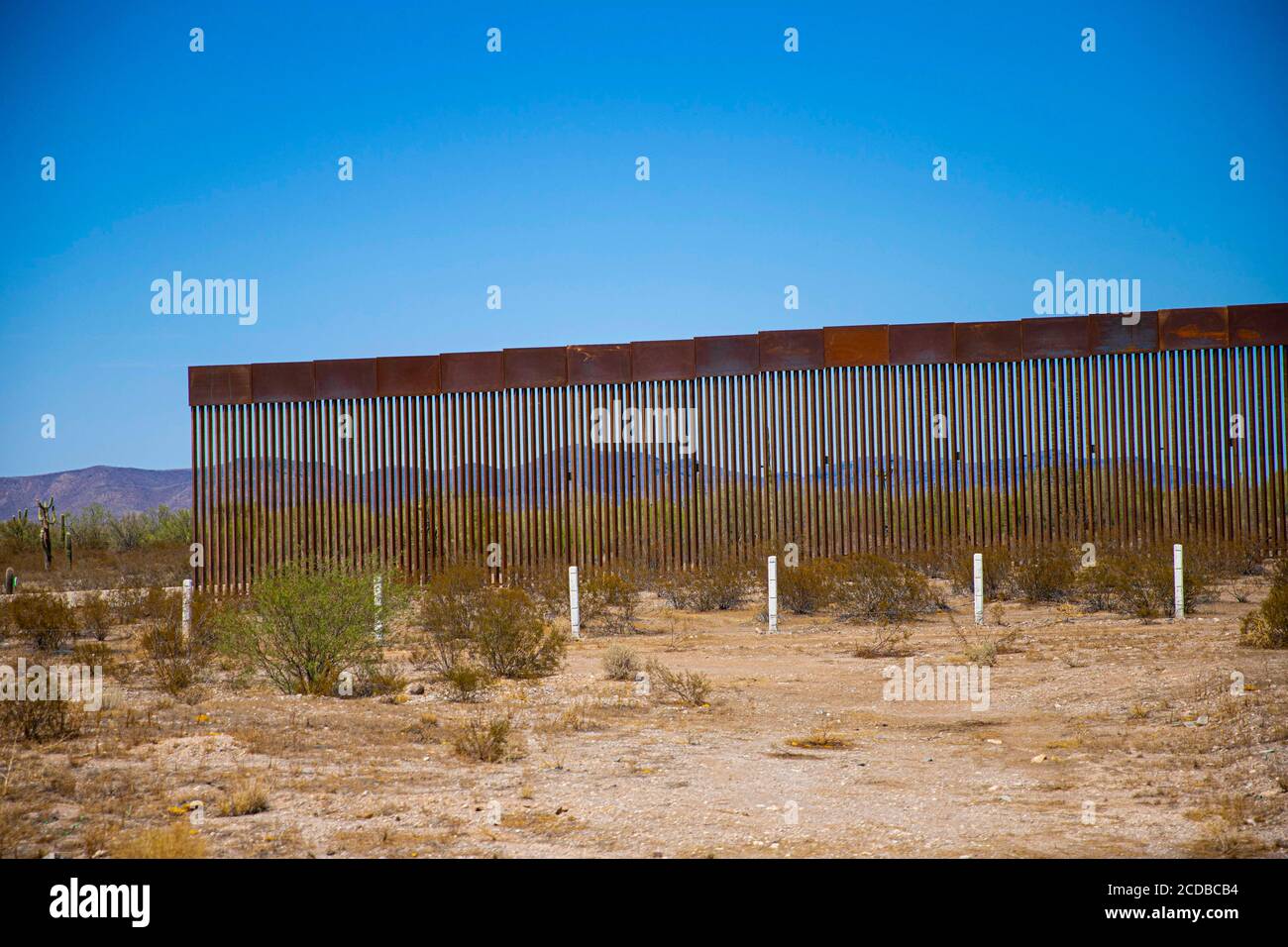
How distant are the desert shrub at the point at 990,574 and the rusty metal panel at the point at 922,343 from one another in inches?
155

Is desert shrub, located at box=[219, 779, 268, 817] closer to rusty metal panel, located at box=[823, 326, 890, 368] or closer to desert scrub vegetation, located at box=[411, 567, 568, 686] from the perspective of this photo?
desert scrub vegetation, located at box=[411, 567, 568, 686]

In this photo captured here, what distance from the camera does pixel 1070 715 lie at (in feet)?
29.5

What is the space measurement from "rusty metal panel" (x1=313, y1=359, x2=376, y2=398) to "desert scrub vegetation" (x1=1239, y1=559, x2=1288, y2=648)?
1632 centimetres

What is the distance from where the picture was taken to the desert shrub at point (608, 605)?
→ 625 inches

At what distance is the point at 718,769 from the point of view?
7.38 meters

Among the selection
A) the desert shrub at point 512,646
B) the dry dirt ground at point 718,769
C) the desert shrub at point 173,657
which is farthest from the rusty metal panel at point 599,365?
the dry dirt ground at point 718,769

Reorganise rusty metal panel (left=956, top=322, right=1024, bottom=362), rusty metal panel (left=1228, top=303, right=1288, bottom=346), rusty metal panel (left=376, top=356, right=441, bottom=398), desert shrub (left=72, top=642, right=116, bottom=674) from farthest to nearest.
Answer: rusty metal panel (left=376, top=356, right=441, bottom=398) < rusty metal panel (left=956, top=322, right=1024, bottom=362) < rusty metal panel (left=1228, top=303, right=1288, bottom=346) < desert shrub (left=72, top=642, right=116, bottom=674)

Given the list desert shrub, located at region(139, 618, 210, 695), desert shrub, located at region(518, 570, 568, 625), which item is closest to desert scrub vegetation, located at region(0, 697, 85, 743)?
desert shrub, located at region(139, 618, 210, 695)

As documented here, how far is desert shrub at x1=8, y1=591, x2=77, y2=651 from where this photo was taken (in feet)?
47.9

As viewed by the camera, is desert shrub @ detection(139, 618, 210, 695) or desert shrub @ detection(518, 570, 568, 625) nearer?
desert shrub @ detection(139, 618, 210, 695)

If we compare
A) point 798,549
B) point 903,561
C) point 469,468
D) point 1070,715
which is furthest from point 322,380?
point 1070,715

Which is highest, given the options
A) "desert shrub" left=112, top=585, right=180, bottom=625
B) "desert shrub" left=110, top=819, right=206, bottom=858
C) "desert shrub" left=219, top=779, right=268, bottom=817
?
"desert shrub" left=112, top=585, right=180, bottom=625
